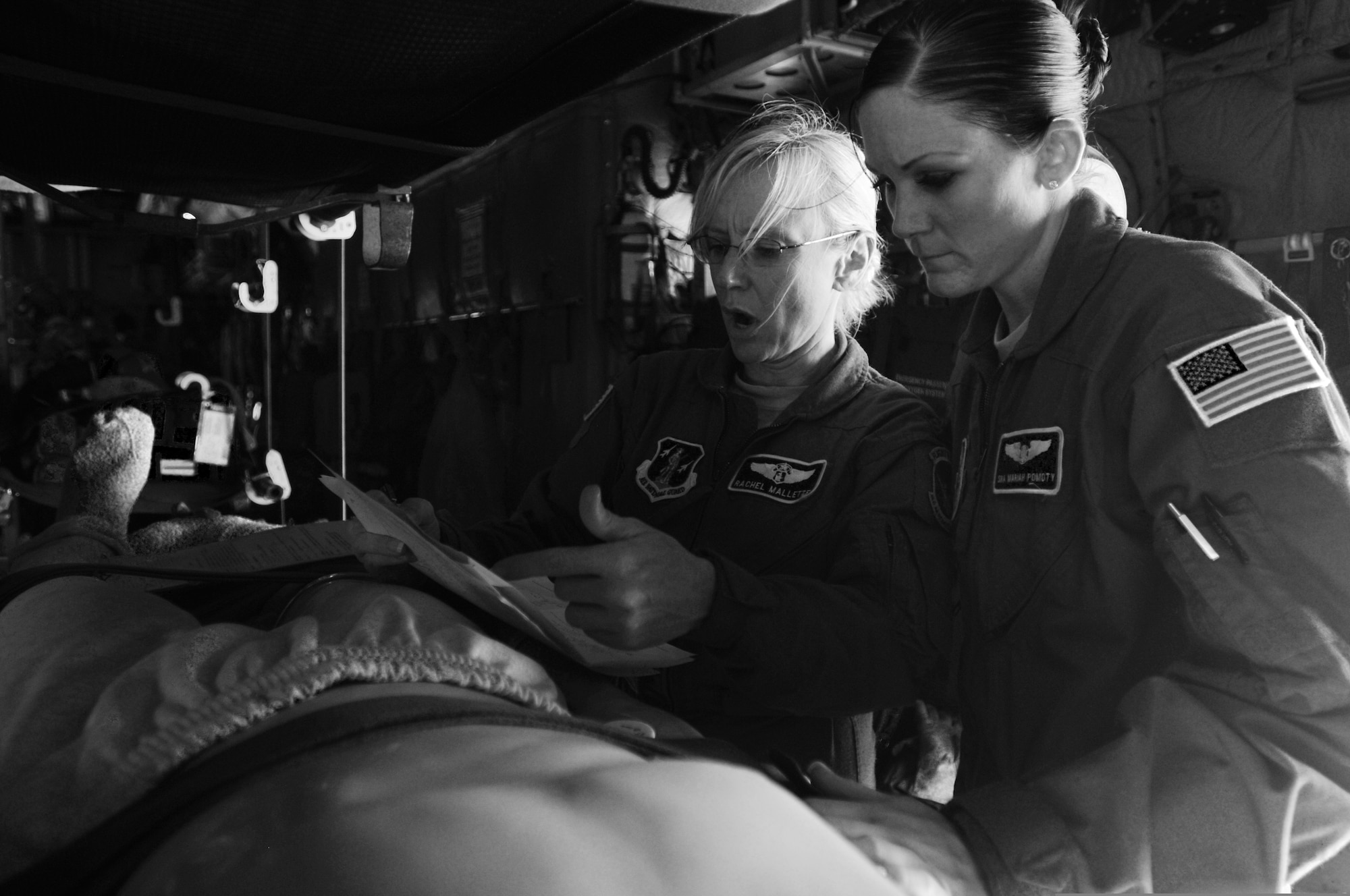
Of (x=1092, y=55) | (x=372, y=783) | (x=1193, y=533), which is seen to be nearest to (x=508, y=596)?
(x=372, y=783)

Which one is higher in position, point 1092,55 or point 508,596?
point 1092,55

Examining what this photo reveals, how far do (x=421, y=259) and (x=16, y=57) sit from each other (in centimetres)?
530

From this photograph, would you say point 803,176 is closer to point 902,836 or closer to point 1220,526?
point 1220,526

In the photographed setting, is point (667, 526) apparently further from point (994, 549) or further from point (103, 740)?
point (103, 740)

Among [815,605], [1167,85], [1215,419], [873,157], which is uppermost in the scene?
[1167,85]

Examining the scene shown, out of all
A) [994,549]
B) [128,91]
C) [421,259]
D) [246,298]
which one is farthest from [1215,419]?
[421,259]

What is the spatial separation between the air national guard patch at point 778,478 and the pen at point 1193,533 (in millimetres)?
662

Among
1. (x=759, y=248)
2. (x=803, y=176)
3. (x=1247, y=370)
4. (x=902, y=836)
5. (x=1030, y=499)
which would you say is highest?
(x=803, y=176)

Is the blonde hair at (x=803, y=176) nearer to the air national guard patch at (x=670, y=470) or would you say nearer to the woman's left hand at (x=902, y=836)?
the air national guard patch at (x=670, y=470)

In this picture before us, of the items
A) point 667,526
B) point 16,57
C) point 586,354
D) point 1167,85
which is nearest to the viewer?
point 16,57

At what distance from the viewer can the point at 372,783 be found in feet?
1.70

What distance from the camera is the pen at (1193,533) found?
890 mm

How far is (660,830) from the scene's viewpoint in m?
0.50

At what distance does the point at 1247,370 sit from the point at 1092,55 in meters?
0.56
